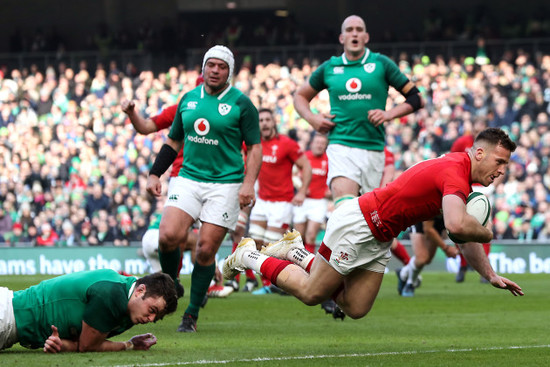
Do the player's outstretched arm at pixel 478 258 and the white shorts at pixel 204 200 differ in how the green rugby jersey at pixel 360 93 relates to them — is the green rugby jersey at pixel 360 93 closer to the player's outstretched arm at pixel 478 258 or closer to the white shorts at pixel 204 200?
the white shorts at pixel 204 200

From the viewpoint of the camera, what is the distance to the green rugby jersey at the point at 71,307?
6.80 meters

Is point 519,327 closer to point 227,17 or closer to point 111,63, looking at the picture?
point 111,63

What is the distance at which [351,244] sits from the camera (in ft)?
24.6

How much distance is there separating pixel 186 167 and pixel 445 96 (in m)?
16.9

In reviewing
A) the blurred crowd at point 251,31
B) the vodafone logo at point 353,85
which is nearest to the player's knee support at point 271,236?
the vodafone logo at point 353,85

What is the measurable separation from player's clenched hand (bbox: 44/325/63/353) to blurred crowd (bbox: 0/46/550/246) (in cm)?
1541

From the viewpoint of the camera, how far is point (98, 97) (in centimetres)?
3008

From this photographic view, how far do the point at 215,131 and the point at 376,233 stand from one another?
234cm

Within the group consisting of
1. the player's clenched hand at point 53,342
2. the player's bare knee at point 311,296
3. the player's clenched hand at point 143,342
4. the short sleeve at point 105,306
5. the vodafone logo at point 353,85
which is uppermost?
the vodafone logo at point 353,85

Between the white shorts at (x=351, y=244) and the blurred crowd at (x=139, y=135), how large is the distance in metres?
14.1

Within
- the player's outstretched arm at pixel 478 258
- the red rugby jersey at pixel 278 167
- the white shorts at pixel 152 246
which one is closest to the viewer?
→ the player's outstretched arm at pixel 478 258

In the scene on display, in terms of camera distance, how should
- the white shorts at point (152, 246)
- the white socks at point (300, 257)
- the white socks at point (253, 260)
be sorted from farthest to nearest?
the white shorts at point (152, 246), the white socks at point (300, 257), the white socks at point (253, 260)

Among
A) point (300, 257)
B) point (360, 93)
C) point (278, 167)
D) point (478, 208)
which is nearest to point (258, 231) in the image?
point (278, 167)

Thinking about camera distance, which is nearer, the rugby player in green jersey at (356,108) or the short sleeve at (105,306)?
the short sleeve at (105,306)
